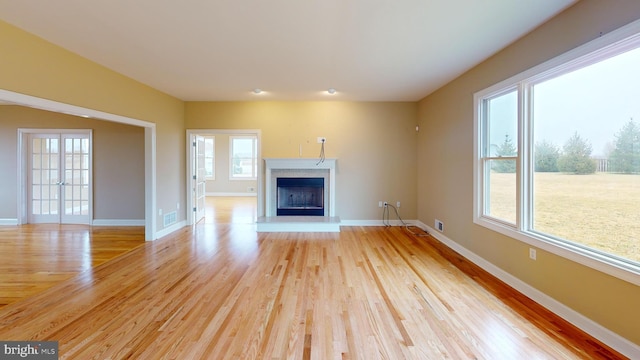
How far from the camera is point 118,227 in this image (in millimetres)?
5988

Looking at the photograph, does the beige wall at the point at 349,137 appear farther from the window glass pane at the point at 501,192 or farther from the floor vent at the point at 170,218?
the window glass pane at the point at 501,192

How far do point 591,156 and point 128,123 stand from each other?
575cm

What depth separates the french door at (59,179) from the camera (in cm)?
618

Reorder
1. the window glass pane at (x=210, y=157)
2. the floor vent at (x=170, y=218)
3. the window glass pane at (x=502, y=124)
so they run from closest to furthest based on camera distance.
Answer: the window glass pane at (x=502, y=124) < the floor vent at (x=170, y=218) < the window glass pane at (x=210, y=157)

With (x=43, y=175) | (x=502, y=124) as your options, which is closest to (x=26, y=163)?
(x=43, y=175)

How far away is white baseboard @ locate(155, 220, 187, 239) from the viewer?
5.18 meters

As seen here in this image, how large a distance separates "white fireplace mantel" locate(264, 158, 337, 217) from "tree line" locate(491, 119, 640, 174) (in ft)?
10.6

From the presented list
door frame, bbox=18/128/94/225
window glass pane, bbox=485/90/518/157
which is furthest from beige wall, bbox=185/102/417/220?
window glass pane, bbox=485/90/518/157

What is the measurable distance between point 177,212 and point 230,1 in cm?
Answer: 468

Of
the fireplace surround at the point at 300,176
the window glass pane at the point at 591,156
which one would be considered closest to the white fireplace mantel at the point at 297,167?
the fireplace surround at the point at 300,176

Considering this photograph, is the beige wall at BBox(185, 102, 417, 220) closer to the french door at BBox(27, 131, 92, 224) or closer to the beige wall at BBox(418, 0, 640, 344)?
the beige wall at BBox(418, 0, 640, 344)

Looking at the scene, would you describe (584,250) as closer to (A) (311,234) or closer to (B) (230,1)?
(B) (230,1)

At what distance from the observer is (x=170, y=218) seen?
5.57 meters

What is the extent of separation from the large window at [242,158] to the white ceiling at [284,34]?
265 inches
